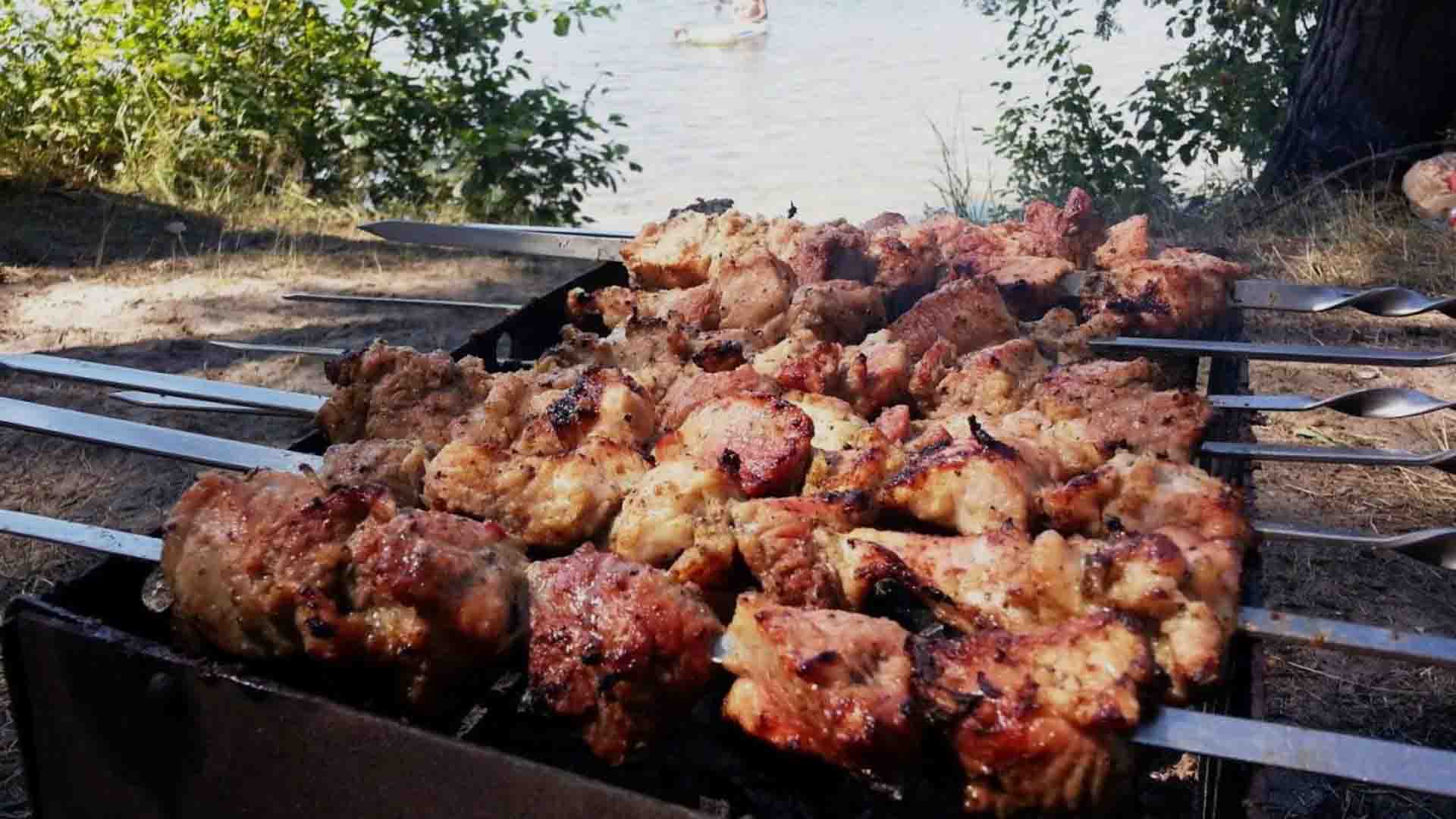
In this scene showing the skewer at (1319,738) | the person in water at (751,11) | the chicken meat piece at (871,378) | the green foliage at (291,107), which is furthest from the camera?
the person in water at (751,11)

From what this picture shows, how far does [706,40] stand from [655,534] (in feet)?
72.5

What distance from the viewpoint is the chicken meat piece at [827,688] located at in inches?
63.2

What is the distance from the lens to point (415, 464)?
217cm

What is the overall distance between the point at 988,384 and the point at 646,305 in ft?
3.54

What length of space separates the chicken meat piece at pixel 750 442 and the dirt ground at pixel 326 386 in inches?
36.3

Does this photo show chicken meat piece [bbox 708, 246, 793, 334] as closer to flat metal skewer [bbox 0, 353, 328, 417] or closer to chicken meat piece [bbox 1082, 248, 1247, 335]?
chicken meat piece [bbox 1082, 248, 1247, 335]

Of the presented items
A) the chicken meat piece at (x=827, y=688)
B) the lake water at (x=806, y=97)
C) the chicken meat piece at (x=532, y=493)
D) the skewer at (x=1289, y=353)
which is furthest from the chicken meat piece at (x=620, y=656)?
the lake water at (x=806, y=97)

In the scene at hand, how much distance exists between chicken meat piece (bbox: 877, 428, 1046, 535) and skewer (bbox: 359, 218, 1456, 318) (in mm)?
1037

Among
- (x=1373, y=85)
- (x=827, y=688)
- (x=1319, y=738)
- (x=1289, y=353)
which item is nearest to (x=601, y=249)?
(x=1289, y=353)

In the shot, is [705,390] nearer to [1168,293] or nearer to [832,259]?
[832,259]

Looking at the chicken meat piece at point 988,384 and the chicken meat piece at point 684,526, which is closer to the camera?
the chicken meat piece at point 684,526

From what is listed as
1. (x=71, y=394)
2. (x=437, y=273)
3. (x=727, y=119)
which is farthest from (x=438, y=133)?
(x=727, y=119)

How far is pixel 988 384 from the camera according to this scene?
2482 millimetres

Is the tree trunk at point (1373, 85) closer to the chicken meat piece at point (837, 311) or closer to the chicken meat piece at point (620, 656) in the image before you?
the chicken meat piece at point (837, 311)
